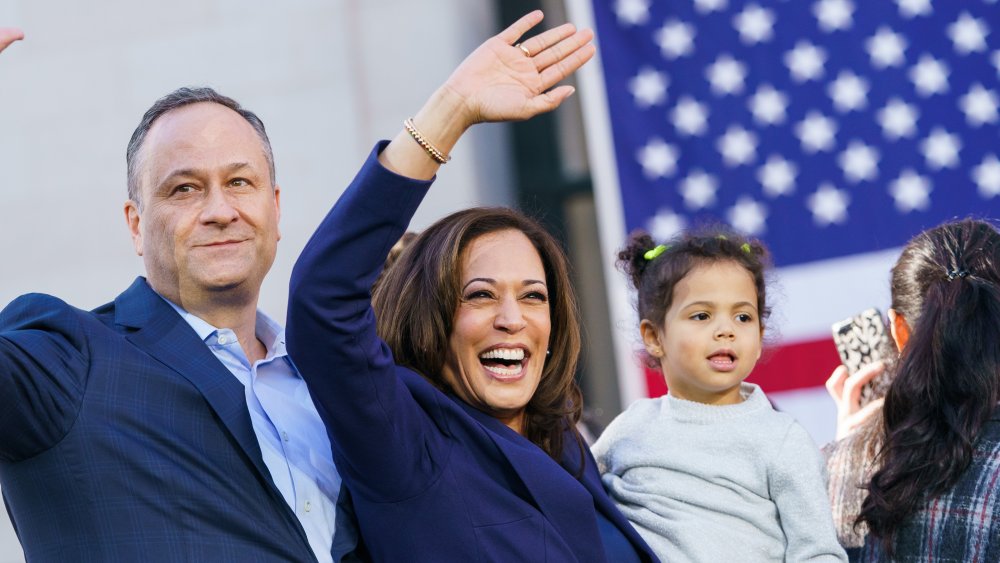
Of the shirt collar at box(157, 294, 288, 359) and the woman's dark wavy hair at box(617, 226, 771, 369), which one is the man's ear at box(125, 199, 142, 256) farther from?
the woman's dark wavy hair at box(617, 226, 771, 369)

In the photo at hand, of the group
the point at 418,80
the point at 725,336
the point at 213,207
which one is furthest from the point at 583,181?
the point at 213,207

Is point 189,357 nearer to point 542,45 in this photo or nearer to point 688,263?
point 542,45

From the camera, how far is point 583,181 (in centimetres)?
640

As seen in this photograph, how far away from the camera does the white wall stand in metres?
6.30

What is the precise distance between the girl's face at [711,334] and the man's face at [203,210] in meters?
1.08

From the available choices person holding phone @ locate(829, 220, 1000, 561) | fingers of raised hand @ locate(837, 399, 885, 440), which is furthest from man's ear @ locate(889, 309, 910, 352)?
fingers of raised hand @ locate(837, 399, 885, 440)

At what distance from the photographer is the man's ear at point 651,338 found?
334cm

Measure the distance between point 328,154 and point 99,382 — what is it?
4.12 metres

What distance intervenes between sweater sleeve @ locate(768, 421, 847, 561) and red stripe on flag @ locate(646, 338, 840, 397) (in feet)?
8.83

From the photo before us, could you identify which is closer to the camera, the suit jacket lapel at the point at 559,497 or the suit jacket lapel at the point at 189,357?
the suit jacket lapel at the point at 189,357

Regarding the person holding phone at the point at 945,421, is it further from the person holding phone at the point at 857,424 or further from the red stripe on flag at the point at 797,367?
the red stripe on flag at the point at 797,367

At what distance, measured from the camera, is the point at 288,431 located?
2.52 metres

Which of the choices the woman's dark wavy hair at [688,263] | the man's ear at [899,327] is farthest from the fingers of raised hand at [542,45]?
the man's ear at [899,327]

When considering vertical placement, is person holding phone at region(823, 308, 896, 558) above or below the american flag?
below
